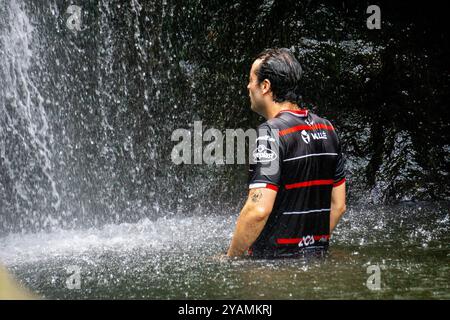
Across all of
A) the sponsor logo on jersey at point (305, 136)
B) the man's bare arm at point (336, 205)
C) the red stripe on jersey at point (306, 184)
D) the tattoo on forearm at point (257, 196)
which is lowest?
the man's bare arm at point (336, 205)

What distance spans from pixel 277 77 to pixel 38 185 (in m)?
6.82

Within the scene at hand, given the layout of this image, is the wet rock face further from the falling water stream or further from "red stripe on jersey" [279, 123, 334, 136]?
"red stripe on jersey" [279, 123, 334, 136]

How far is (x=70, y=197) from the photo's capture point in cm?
1054

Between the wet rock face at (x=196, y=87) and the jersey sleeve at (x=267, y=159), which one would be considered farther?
the wet rock face at (x=196, y=87)

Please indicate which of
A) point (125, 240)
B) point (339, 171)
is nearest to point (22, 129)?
point (125, 240)

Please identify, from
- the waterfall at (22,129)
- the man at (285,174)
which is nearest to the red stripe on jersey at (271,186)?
the man at (285,174)

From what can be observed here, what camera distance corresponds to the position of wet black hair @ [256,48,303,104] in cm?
455

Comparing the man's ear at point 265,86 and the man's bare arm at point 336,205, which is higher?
the man's ear at point 265,86

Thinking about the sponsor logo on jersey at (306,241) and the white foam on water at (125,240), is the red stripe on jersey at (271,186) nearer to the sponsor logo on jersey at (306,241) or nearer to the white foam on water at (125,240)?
the sponsor logo on jersey at (306,241)

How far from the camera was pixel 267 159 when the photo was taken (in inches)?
169

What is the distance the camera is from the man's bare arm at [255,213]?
4.27 metres

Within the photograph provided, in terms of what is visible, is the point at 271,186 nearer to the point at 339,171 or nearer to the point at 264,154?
the point at 264,154

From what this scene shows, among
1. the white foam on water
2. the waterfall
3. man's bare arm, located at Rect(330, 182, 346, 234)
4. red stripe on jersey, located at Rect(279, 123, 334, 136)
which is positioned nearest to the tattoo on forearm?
red stripe on jersey, located at Rect(279, 123, 334, 136)

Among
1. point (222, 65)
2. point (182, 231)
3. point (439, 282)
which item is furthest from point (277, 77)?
point (222, 65)
